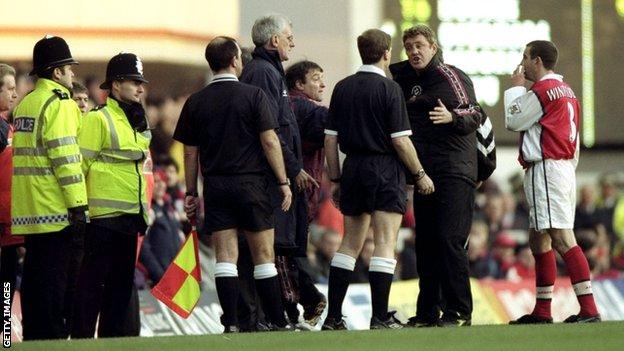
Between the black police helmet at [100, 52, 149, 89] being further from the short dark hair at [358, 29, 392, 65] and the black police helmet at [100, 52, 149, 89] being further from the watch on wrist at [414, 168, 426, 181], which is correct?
the watch on wrist at [414, 168, 426, 181]

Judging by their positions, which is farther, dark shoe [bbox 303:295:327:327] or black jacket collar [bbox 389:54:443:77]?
dark shoe [bbox 303:295:327:327]

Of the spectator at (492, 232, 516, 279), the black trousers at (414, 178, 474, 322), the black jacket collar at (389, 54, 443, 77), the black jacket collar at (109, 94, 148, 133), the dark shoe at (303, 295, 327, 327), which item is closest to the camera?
the black jacket collar at (109, 94, 148, 133)

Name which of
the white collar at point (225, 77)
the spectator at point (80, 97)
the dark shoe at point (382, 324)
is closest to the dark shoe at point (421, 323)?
the dark shoe at point (382, 324)

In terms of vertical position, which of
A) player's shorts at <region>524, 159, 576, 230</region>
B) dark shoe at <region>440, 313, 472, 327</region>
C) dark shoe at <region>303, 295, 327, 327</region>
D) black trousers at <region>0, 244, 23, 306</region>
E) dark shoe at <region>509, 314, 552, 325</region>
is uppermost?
player's shorts at <region>524, 159, 576, 230</region>

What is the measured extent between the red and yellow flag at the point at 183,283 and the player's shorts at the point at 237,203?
2.79ft

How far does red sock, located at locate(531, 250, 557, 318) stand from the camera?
13.5 m

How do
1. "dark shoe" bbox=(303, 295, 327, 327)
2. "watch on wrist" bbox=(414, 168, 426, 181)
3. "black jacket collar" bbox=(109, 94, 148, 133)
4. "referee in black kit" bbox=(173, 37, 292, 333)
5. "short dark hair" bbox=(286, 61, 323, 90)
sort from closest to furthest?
1. "referee in black kit" bbox=(173, 37, 292, 333)
2. "watch on wrist" bbox=(414, 168, 426, 181)
3. "black jacket collar" bbox=(109, 94, 148, 133)
4. "dark shoe" bbox=(303, 295, 327, 327)
5. "short dark hair" bbox=(286, 61, 323, 90)

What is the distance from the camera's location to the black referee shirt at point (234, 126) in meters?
12.5

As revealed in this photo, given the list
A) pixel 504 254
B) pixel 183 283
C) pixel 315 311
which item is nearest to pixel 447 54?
pixel 504 254

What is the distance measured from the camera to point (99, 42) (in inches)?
997

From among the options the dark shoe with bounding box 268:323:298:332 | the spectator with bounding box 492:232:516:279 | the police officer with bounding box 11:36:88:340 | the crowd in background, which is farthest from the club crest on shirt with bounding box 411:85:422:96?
the spectator with bounding box 492:232:516:279

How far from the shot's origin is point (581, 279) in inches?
522

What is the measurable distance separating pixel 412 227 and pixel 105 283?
30.3 feet

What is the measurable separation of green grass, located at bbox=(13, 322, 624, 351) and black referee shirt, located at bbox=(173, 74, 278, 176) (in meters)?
1.14
